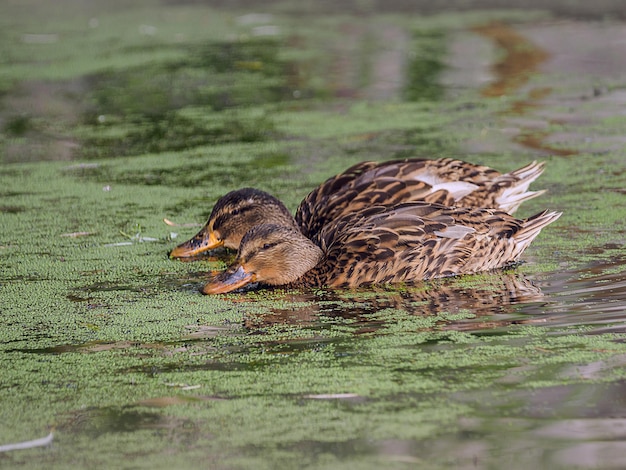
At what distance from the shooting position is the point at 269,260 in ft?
19.4

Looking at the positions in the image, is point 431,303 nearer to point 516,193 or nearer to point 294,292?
point 294,292

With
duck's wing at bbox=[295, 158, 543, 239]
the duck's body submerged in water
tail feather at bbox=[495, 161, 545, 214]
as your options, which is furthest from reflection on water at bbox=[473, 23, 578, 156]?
the duck's body submerged in water

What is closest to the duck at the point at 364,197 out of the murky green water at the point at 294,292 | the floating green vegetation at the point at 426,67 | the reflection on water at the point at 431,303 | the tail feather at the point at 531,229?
the murky green water at the point at 294,292

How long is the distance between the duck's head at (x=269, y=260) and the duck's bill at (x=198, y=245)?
583 mm

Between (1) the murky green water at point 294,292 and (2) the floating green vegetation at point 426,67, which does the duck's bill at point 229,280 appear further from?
(2) the floating green vegetation at point 426,67

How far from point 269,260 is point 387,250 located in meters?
0.60

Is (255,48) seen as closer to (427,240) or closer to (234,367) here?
(427,240)

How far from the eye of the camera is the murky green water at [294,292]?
12.6 ft

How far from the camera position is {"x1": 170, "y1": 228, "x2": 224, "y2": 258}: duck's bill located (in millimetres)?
6520

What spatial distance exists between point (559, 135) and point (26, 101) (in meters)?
5.31

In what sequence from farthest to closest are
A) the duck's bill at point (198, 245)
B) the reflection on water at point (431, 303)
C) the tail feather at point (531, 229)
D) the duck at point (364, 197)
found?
the duck at point (364, 197)
the duck's bill at point (198, 245)
the tail feather at point (531, 229)
the reflection on water at point (431, 303)

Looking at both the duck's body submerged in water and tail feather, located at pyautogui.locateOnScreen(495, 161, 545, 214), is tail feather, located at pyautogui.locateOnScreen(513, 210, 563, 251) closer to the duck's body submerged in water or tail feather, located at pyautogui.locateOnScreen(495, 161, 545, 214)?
the duck's body submerged in water

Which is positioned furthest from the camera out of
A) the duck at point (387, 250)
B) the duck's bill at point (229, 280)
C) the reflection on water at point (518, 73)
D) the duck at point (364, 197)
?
the reflection on water at point (518, 73)

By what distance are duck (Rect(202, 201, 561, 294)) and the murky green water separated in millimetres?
148
